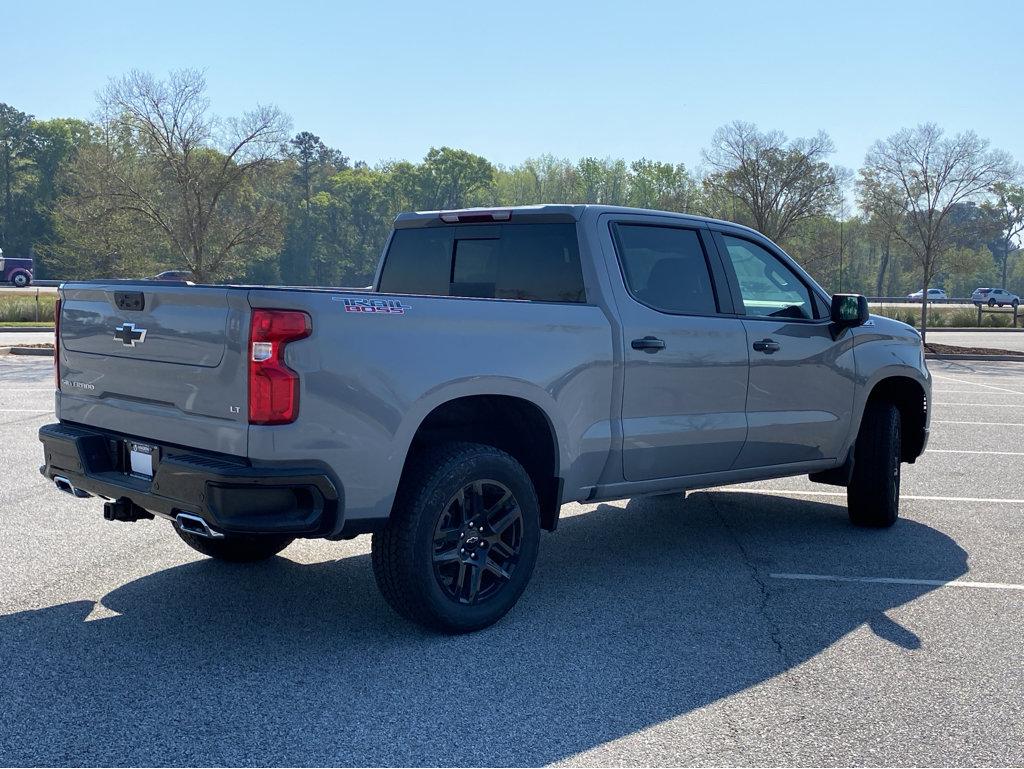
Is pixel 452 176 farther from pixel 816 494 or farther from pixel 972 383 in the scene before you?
pixel 816 494

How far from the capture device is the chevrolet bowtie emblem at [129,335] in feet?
15.0

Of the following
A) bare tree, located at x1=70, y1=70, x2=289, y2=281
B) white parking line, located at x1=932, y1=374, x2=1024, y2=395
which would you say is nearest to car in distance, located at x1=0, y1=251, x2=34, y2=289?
bare tree, located at x1=70, y1=70, x2=289, y2=281

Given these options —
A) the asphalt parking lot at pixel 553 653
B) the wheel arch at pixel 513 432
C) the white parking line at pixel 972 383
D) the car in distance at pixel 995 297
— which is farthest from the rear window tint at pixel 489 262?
the car in distance at pixel 995 297

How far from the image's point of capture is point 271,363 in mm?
4070

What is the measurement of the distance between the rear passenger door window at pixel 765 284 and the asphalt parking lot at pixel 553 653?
58.9 inches

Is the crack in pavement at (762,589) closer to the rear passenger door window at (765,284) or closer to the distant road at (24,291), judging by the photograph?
the rear passenger door window at (765,284)

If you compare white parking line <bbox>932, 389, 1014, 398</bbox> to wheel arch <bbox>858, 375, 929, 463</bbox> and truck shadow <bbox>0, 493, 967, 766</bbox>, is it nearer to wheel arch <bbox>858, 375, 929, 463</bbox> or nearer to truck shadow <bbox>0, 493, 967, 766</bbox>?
wheel arch <bbox>858, 375, 929, 463</bbox>

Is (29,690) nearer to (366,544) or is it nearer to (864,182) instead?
(366,544)

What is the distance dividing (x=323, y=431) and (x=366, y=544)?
244 cm

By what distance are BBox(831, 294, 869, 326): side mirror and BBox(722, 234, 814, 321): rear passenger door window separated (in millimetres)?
147

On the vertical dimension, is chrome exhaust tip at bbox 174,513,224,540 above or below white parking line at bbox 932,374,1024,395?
above

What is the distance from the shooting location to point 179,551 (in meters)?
6.15

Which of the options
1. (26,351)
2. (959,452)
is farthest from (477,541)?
(26,351)

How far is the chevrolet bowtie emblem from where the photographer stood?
4570 mm
